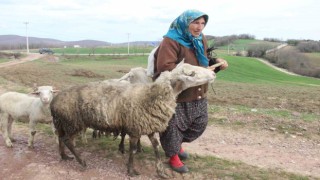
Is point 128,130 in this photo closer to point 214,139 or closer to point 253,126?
point 214,139

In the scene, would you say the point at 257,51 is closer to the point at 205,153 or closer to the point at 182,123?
the point at 205,153

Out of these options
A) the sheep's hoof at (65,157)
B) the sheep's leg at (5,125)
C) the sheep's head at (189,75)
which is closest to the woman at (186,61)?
the sheep's head at (189,75)

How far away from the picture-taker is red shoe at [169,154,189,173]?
5.61 m

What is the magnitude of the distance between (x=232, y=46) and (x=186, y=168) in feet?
275

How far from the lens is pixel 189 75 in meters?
5.08

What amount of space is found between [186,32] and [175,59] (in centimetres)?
43

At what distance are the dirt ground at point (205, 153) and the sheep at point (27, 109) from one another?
0.98 feet

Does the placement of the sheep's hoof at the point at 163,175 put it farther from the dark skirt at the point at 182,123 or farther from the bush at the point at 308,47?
the bush at the point at 308,47

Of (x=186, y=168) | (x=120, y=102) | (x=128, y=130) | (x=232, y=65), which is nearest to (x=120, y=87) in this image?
(x=120, y=102)

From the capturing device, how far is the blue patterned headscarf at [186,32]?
510 cm

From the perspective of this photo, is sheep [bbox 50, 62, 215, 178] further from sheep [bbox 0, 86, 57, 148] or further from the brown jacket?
sheep [bbox 0, 86, 57, 148]

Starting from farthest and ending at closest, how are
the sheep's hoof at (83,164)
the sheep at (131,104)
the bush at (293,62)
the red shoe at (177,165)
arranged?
the bush at (293,62) → the sheep's hoof at (83,164) → the red shoe at (177,165) → the sheep at (131,104)

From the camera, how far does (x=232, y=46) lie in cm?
8669

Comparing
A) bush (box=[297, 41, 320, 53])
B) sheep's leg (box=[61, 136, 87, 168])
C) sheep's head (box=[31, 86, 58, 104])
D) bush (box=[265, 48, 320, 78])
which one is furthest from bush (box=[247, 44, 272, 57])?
sheep's leg (box=[61, 136, 87, 168])
